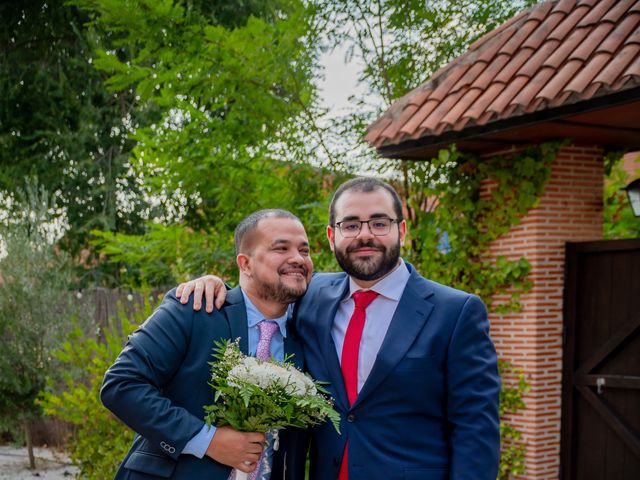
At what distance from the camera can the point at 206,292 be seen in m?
3.21

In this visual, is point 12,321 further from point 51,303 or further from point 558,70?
point 558,70

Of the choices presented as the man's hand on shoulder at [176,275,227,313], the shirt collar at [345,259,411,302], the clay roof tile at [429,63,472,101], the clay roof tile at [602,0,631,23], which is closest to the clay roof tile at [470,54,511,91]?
the clay roof tile at [429,63,472,101]

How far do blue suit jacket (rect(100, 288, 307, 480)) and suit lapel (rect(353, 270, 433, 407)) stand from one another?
0.43 metres

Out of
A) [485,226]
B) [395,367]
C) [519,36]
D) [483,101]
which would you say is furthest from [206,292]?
[519,36]

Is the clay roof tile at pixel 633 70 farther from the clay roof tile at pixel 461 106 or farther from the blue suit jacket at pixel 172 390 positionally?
the blue suit jacket at pixel 172 390

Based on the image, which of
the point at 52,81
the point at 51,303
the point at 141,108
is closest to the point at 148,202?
the point at 141,108

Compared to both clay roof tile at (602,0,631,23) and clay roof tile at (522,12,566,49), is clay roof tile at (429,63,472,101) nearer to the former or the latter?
clay roof tile at (522,12,566,49)

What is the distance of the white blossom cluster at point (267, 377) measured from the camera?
276cm

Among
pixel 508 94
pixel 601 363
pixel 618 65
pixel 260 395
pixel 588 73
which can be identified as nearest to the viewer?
pixel 260 395

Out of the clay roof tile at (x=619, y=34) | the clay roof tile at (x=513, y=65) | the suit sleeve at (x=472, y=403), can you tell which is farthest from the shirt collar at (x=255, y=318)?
the clay roof tile at (x=513, y=65)

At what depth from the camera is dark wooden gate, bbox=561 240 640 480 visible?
6.36 m

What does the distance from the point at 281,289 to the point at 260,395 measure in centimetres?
55

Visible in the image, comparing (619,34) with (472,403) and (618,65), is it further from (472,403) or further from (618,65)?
(472,403)

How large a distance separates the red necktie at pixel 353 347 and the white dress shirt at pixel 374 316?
0.02m
